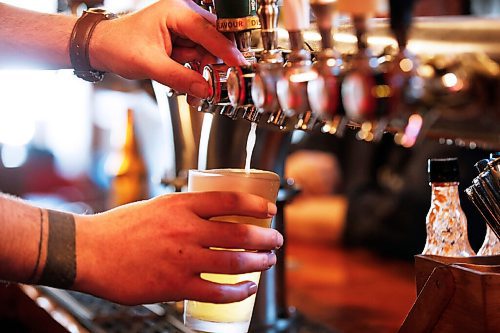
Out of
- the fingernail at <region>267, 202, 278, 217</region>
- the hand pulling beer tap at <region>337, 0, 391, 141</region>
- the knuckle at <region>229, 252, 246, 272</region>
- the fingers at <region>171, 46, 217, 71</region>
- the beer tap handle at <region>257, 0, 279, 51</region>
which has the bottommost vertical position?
the knuckle at <region>229, 252, 246, 272</region>

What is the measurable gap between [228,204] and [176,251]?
0.09 metres

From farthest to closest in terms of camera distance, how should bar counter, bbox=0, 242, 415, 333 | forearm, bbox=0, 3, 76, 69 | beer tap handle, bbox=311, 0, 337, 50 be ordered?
bar counter, bbox=0, 242, 415, 333 → forearm, bbox=0, 3, 76, 69 → beer tap handle, bbox=311, 0, 337, 50

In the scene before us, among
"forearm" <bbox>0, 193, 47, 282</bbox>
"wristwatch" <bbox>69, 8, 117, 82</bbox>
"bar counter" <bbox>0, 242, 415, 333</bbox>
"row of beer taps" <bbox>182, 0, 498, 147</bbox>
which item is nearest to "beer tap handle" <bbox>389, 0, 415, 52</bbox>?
"row of beer taps" <bbox>182, 0, 498, 147</bbox>

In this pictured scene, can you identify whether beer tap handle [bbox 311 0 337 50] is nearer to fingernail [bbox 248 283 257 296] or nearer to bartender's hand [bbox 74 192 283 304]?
bartender's hand [bbox 74 192 283 304]

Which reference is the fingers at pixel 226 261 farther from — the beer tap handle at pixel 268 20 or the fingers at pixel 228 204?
the beer tap handle at pixel 268 20

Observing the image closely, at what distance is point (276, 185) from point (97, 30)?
491 mm

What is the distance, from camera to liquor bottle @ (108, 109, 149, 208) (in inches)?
114

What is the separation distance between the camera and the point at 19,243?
1113 mm

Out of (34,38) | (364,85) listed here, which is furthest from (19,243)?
(34,38)

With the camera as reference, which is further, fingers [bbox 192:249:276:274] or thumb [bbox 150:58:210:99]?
thumb [bbox 150:58:210:99]

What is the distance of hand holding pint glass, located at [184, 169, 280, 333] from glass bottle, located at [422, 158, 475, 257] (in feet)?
0.80

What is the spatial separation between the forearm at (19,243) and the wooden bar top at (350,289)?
848mm

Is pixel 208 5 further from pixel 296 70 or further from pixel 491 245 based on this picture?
pixel 491 245

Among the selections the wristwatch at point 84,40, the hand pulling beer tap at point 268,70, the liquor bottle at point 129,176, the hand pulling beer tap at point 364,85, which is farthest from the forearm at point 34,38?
the liquor bottle at point 129,176
